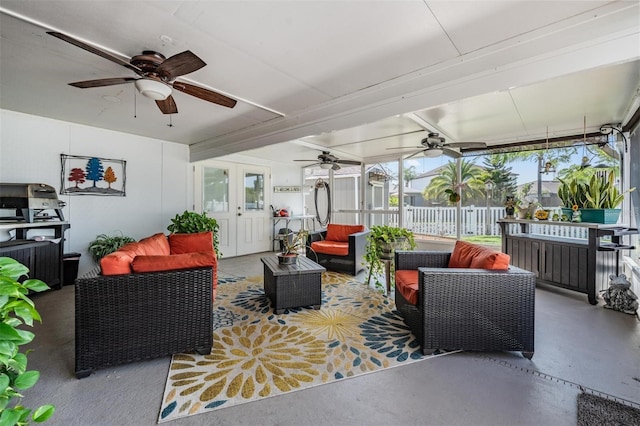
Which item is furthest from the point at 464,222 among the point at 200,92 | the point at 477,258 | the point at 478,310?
the point at 200,92

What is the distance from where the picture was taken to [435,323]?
7.32 ft

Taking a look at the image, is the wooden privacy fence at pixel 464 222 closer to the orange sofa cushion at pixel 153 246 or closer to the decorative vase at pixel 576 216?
the decorative vase at pixel 576 216

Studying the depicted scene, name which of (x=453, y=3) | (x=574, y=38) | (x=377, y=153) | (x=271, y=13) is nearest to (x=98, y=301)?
(x=271, y=13)

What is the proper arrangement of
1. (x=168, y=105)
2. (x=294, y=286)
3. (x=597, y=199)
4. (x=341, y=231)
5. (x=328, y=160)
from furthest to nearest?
(x=328, y=160) < (x=341, y=231) < (x=597, y=199) < (x=294, y=286) < (x=168, y=105)

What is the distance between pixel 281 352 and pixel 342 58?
97.7 inches

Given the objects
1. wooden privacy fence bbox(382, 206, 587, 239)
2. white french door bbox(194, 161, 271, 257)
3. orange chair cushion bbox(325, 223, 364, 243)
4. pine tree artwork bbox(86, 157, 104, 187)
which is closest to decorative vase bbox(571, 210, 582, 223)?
wooden privacy fence bbox(382, 206, 587, 239)

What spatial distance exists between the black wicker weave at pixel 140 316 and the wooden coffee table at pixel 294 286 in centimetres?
90

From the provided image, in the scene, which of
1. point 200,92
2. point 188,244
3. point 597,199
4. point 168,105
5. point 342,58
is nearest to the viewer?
point 342,58

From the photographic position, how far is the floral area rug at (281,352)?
5.98ft

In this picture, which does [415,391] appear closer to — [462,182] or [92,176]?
[462,182]

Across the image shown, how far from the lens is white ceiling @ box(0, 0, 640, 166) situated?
70.4 inches

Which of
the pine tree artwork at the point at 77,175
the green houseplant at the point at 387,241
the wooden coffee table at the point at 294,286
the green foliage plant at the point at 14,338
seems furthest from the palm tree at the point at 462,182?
the pine tree artwork at the point at 77,175

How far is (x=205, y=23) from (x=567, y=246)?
4620 millimetres

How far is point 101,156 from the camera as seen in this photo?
4.58m
